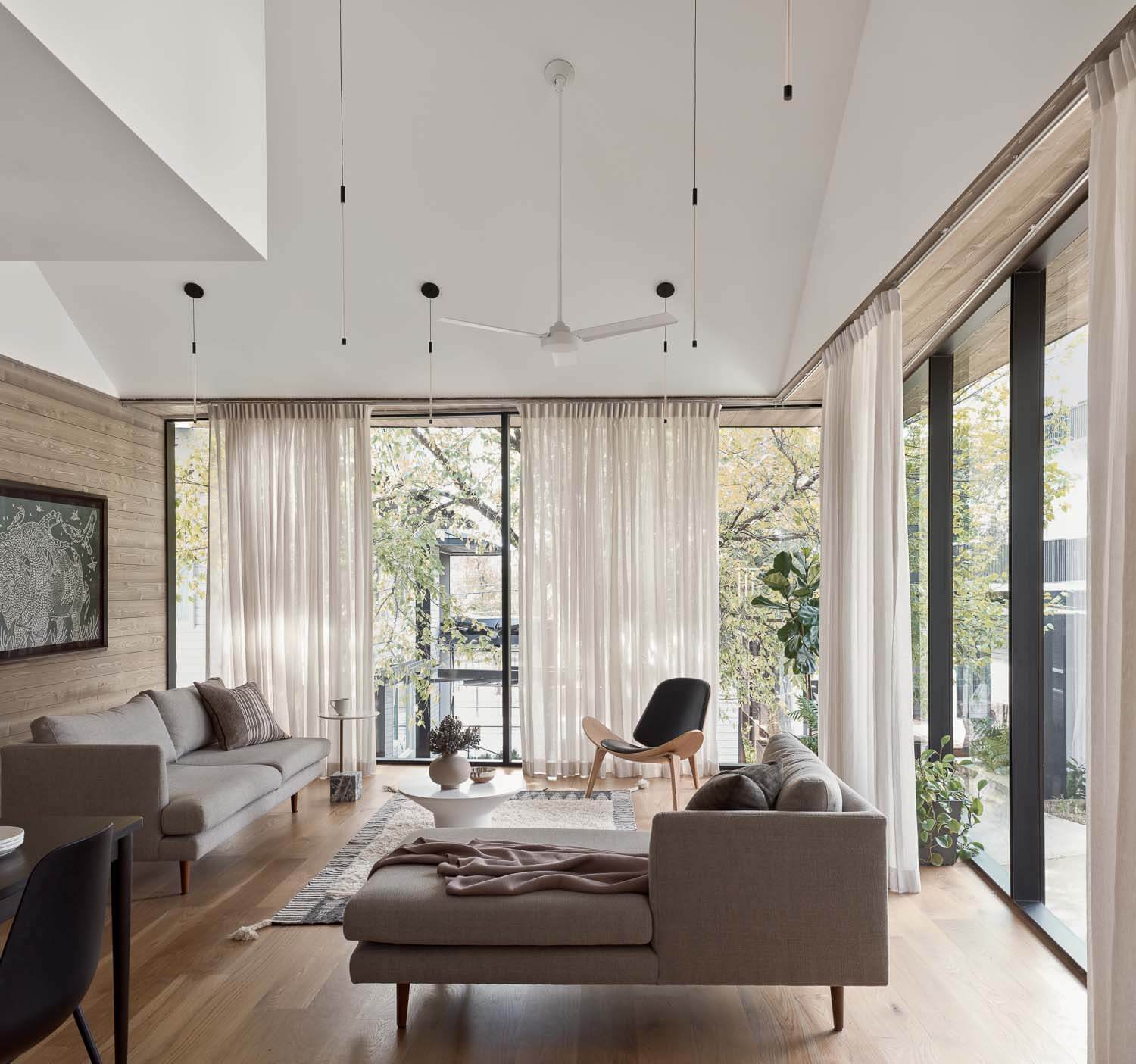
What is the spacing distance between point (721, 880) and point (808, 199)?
356 centimetres

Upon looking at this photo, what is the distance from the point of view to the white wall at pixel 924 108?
2252mm

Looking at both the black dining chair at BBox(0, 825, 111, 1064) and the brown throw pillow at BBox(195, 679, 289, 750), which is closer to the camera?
the black dining chair at BBox(0, 825, 111, 1064)

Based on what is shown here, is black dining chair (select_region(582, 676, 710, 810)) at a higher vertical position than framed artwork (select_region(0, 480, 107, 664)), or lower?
lower

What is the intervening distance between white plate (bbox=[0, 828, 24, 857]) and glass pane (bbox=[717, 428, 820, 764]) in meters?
5.95

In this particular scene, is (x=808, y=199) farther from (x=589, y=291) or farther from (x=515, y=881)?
(x=515, y=881)

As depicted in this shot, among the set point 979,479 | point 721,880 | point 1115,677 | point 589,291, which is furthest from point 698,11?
point 721,880

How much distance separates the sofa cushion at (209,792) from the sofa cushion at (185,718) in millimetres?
244

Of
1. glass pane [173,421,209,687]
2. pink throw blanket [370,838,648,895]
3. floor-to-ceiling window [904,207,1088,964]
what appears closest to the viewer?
pink throw blanket [370,838,648,895]

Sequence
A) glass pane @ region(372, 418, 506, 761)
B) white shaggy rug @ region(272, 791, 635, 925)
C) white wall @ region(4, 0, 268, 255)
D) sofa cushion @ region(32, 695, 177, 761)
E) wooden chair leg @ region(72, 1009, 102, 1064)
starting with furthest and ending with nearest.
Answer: glass pane @ region(372, 418, 506, 761) < sofa cushion @ region(32, 695, 177, 761) < white shaggy rug @ region(272, 791, 635, 925) < wooden chair leg @ region(72, 1009, 102, 1064) < white wall @ region(4, 0, 268, 255)

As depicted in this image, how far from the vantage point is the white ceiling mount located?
4.16 metres

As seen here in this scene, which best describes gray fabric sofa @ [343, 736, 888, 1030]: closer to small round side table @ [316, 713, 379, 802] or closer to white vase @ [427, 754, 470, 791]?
white vase @ [427, 754, 470, 791]

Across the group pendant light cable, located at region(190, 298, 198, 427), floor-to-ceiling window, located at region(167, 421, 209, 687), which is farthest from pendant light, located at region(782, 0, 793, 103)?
floor-to-ceiling window, located at region(167, 421, 209, 687)

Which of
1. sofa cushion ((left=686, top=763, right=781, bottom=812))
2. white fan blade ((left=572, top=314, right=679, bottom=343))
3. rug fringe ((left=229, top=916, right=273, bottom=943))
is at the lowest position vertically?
rug fringe ((left=229, top=916, right=273, bottom=943))

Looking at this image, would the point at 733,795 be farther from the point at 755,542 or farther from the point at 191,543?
the point at 191,543
